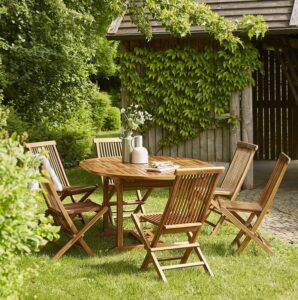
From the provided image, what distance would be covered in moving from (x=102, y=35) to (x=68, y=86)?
4418mm

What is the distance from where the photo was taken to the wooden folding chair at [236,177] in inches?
297

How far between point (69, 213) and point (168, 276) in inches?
58.4

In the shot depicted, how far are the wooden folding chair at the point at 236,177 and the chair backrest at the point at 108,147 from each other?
6.43 ft

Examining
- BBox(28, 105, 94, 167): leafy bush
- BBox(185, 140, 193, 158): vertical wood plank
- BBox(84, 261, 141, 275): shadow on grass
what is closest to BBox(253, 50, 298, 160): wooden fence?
BBox(185, 140, 193, 158): vertical wood plank

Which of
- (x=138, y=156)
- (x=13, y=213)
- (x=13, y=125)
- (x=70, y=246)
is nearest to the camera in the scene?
(x=13, y=213)

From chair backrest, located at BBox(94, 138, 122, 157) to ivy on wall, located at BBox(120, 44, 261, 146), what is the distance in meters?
2.47

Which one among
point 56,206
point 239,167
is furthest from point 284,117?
point 56,206

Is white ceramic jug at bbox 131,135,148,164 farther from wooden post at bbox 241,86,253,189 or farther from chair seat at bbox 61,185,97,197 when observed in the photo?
wooden post at bbox 241,86,253,189

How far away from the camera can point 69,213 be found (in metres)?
6.86

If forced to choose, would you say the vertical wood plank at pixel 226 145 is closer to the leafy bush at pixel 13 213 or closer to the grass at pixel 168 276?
the grass at pixel 168 276

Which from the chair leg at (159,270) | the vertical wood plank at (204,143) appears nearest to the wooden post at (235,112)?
the vertical wood plank at (204,143)

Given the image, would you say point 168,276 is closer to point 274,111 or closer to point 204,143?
point 204,143

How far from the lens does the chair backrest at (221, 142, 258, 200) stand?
755cm

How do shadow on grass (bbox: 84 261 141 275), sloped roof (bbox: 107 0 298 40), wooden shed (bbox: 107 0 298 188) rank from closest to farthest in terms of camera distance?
shadow on grass (bbox: 84 261 141 275), sloped roof (bbox: 107 0 298 40), wooden shed (bbox: 107 0 298 188)
